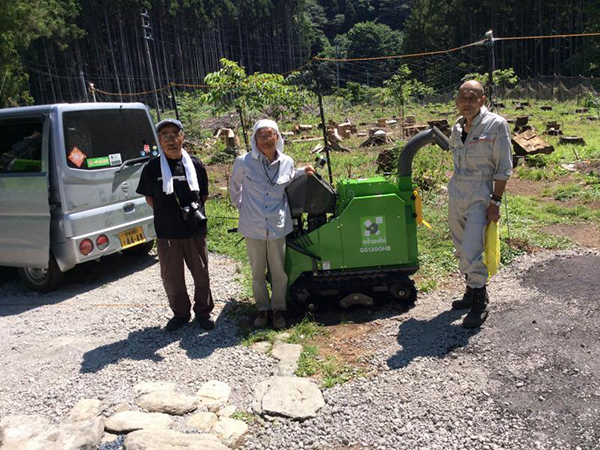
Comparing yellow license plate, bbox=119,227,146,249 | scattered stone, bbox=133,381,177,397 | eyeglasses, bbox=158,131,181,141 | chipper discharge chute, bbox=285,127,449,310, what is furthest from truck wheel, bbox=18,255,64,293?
chipper discharge chute, bbox=285,127,449,310

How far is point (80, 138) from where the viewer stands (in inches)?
213

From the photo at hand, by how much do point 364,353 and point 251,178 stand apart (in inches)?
67.8

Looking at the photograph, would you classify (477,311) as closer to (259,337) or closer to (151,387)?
(259,337)

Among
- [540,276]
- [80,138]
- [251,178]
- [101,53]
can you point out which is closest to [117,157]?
[80,138]

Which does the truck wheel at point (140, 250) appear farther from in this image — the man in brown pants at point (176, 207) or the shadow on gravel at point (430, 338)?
the shadow on gravel at point (430, 338)

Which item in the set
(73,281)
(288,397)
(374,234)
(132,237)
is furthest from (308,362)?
(73,281)

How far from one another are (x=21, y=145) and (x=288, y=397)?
4.30 meters

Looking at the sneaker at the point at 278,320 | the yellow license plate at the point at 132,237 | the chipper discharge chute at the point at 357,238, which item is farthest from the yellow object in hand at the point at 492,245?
the yellow license plate at the point at 132,237

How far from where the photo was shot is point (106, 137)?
5695 millimetres

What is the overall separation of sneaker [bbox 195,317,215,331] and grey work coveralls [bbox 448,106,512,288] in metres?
2.28

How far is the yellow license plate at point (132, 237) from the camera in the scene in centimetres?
Answer: 580

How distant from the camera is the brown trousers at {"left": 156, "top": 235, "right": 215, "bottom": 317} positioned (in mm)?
4324

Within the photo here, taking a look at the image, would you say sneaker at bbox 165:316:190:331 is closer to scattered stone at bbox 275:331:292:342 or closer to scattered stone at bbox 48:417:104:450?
scattered stone at bbox 275:331:292:342

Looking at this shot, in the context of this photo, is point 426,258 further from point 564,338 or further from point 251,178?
point 251,178
